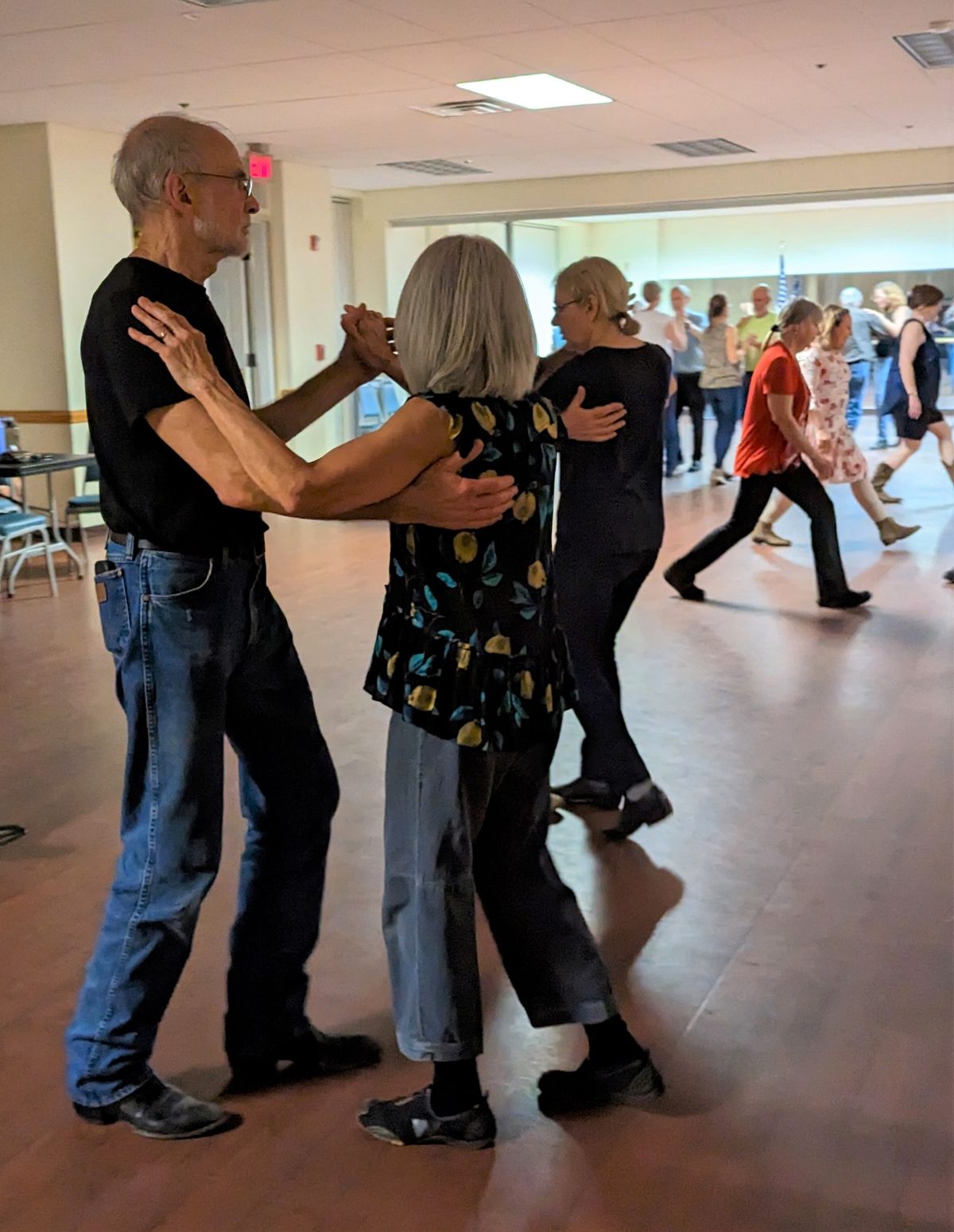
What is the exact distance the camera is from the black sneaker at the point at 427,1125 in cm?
210

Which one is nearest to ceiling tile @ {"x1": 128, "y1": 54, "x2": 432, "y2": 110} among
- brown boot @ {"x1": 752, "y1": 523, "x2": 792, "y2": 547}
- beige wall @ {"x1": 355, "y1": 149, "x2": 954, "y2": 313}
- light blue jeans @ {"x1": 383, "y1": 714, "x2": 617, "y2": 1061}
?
brown boot @ {"x1": 752, "y1": 523, "x2": 792, "y2": 547}

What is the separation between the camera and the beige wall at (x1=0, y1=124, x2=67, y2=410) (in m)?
8.55

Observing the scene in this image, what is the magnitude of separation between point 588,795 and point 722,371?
8217 mm

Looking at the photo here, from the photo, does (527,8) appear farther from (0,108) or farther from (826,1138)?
(826,1138)

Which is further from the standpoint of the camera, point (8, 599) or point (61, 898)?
point (8, 599)

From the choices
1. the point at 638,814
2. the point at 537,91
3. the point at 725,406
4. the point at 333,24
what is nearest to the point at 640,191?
the point at 725,406

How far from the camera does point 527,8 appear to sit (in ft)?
19.2

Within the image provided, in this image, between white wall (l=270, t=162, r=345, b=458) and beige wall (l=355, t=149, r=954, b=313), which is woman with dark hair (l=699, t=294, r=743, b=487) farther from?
white wall (l=270, t=162, r=345, b=458)

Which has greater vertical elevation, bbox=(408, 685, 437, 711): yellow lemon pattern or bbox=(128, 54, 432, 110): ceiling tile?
bbox=(128, 54, 432, 110): ceiling tile

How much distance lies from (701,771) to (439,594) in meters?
2.16

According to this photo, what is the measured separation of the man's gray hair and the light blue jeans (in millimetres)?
899

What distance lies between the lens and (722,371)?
441 inches

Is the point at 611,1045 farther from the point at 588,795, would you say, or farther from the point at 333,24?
the point at 333,24

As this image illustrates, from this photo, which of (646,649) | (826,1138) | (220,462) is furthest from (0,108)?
(826,1138)
